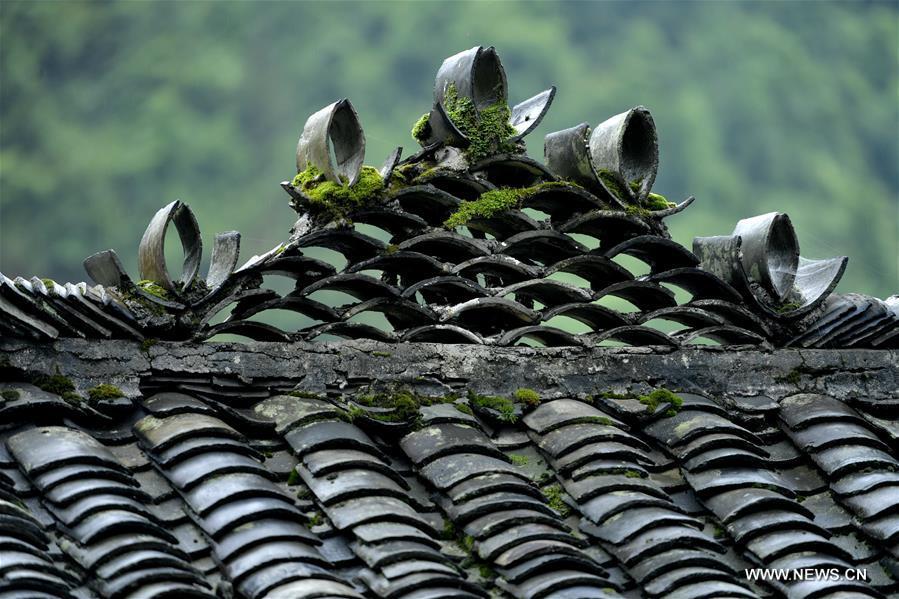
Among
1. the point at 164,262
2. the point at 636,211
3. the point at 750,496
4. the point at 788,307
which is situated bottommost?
the point at 750,496

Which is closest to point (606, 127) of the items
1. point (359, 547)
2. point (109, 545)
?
point (359, 547)

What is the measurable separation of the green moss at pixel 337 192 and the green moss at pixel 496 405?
0.98m

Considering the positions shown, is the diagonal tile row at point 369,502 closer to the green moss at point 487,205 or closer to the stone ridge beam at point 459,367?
the stone ridge beam at point 459,367

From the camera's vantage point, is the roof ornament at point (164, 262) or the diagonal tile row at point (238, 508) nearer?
the diagonal tile row at point (238, 508)

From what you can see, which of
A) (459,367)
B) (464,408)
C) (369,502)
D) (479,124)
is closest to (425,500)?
(369,502)

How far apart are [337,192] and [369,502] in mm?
1531

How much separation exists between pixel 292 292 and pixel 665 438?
1.77 metres

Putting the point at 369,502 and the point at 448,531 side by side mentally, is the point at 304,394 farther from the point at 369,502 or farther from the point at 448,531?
the point at 448,531

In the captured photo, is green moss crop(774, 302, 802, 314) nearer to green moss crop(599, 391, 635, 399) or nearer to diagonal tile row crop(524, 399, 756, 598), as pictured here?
green moss crop(599, 391, 635, 399)

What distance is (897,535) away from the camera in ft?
16.3

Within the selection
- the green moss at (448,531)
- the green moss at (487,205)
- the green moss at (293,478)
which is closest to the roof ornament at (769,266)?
the green moss at (487,205)

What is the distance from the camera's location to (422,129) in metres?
5.87

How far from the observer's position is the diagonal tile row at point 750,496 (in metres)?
A: 4.64

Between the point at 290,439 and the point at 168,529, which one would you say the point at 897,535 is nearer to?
the point at 290,439
